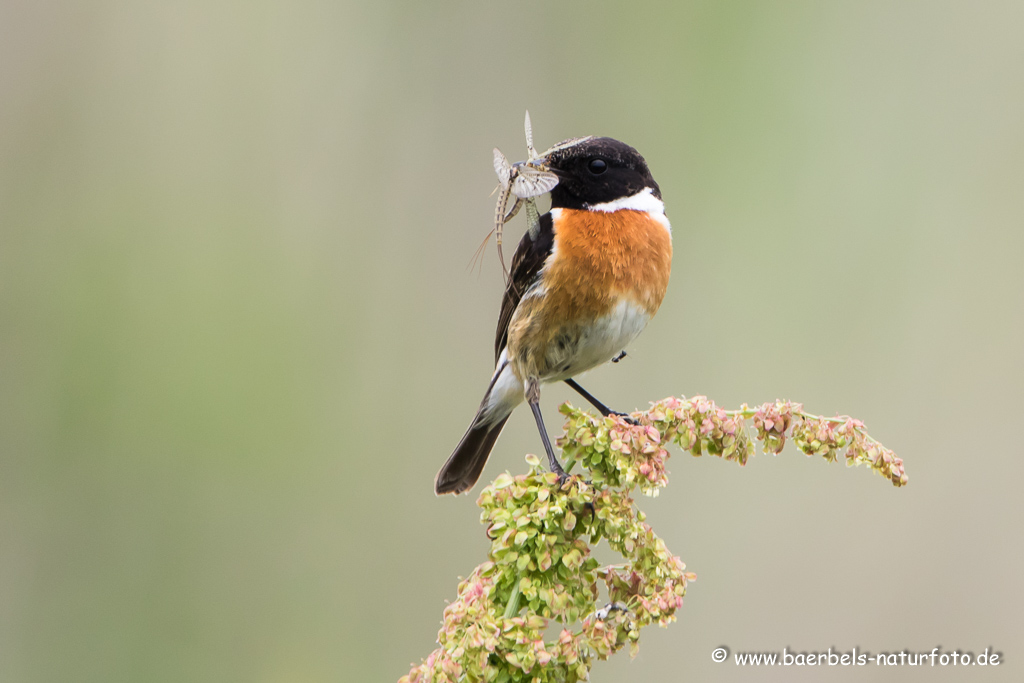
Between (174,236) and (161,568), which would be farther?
(174,236)

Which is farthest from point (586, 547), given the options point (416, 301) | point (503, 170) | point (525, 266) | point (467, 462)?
point (416, 301)

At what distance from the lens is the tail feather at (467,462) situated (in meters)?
3.52

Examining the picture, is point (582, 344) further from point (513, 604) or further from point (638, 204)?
point (513, 604)

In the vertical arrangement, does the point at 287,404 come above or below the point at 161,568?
above

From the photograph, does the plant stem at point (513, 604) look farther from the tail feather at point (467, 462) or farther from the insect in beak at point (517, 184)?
the tail feather at point (467, 462)

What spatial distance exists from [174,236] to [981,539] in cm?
438

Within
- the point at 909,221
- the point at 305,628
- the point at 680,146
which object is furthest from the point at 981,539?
the point at 305,628

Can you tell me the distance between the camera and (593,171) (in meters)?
3.34

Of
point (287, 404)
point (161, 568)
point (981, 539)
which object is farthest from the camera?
point (981, 539)

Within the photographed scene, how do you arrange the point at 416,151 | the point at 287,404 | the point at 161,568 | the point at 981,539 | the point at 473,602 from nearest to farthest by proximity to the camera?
the point at 473,602 < the point at 161,568 < the point at 287,404 < the point at 981,539 < the point at 416,151

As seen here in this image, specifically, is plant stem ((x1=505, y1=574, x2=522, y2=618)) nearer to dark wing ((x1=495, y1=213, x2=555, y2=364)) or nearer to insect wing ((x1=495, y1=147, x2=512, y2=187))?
insect wing ((x1=495, y1=147, x2=512, y2=187))

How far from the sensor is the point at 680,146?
17.4 ft

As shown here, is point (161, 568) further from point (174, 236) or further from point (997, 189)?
point (997, 189)

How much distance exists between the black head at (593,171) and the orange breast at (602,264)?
0.09m
